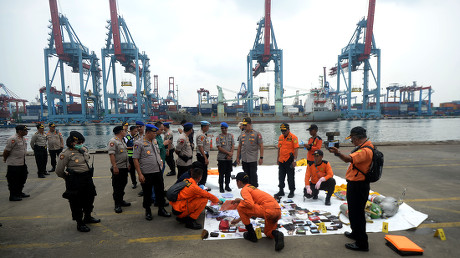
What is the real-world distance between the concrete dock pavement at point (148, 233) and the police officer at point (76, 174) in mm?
417

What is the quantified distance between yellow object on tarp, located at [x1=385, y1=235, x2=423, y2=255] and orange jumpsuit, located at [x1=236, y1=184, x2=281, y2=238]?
4.91 ft

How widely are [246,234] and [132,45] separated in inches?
2276

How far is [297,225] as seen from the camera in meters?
3.25

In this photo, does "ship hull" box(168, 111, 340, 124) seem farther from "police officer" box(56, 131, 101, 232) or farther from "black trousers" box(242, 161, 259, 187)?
"police officer" box(56, 131, 101, 232)

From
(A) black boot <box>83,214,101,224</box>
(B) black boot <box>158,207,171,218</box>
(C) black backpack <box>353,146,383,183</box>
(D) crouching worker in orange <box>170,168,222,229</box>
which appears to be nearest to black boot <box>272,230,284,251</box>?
(D) crouching worker in orange <box>170,168,222,229</box>

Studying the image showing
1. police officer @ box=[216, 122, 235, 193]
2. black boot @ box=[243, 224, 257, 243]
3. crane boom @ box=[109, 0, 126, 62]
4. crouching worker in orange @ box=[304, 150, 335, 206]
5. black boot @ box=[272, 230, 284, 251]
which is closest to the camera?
black boot @ box=[272, 230, 284, 251]

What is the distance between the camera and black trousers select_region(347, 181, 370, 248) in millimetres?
2502

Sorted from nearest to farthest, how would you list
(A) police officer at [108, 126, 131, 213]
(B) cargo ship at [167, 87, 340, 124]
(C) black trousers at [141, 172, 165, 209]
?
(C) black trousers at [141, 172, 165, 209]
(A) police officer at [108, 126, 131, 213]
(B) cargo ship at [167, 87, 340, 124]

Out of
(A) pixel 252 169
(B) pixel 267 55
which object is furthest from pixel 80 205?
(B) pixel 267 55

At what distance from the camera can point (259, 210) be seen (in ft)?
8.80

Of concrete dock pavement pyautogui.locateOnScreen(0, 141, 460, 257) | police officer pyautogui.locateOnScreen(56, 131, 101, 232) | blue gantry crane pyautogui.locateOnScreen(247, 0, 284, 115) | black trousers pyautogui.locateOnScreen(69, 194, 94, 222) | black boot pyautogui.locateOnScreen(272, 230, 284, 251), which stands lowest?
concrete dock pavement pyautogui.locateOnScreen(0, 141, 460, 257)

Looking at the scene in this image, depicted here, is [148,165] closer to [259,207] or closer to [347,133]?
[259,207]

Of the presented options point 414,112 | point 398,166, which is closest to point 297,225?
point 398,166

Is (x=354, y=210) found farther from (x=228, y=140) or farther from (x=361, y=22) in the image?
(x=361, y=22)
